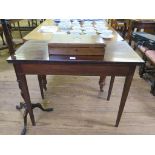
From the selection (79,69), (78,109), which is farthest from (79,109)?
(79,69)

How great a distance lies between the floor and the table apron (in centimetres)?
63

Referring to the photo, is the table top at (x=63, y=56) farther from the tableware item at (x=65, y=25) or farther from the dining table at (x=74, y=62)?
the tableware item at (x=65, y=25)

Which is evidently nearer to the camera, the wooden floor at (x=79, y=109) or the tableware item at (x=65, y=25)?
the wooden floor at (x=79, y=109)

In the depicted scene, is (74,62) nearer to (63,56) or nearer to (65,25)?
(63,56)

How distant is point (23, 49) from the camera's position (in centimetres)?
125

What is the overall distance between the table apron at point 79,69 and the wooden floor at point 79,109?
63 cm

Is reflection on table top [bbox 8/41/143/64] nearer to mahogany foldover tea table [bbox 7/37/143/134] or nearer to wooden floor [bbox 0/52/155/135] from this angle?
mahogany foldover tea table [bbox 7/37/143/134]

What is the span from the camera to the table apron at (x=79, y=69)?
3.59ft

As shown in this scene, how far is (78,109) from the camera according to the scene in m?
1.76

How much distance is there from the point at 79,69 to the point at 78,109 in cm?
76

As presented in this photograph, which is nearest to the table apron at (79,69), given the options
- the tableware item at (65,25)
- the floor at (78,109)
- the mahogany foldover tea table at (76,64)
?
the mahogany foldover tea table at (76,64)

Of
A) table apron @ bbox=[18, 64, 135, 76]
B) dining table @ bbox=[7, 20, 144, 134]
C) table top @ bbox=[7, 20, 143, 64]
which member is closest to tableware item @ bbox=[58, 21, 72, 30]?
table top @ bbox=[7, 20, 143, 64]
